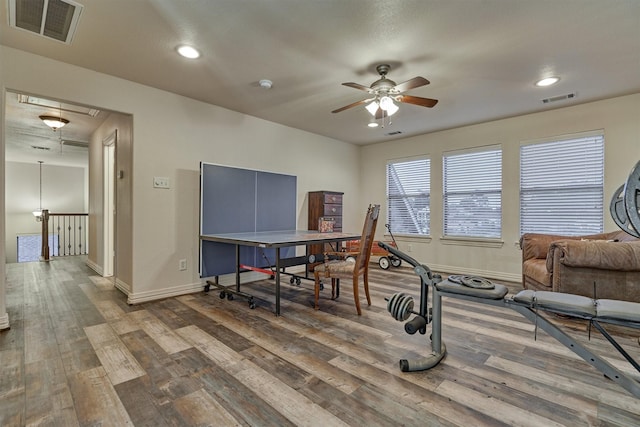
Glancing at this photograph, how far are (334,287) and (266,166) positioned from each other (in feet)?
7.51

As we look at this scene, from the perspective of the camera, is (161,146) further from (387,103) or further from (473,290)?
→ (473,290)

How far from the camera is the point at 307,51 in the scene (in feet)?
8.79

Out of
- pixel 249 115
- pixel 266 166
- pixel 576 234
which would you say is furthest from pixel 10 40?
pixel 576 234

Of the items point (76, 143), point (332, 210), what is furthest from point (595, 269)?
point (76, 143)

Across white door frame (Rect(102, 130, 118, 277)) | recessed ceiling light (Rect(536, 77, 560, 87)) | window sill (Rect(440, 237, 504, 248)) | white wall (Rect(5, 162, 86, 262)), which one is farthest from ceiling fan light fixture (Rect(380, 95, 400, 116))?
white wall (Rect(5, 162, 86, 262))

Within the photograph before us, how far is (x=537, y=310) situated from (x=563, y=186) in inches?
132

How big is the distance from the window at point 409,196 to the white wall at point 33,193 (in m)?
10.2

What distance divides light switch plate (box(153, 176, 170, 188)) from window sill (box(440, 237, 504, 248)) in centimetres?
453

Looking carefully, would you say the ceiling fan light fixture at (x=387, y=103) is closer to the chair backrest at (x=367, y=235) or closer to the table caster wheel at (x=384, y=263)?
the chair backrest at (x=367, y=235)

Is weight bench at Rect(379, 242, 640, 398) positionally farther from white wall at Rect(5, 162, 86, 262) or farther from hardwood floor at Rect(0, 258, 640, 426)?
white wall at Rect(5, 162, 86, 262)

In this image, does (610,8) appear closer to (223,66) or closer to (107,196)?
(223,66)

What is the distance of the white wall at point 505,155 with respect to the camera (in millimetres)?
3758

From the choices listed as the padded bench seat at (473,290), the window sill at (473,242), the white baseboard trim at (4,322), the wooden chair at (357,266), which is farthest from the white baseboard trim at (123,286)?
the window sill at (473,242)

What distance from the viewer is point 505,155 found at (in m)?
4.66
